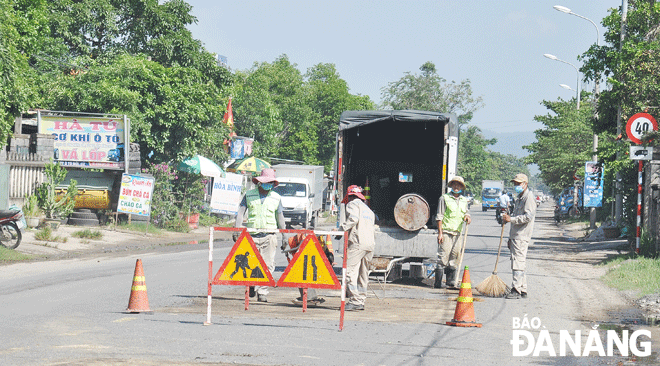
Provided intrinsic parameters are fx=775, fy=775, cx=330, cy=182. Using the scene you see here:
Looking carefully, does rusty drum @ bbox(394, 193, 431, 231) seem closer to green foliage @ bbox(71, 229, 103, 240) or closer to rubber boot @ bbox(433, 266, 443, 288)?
rubber boot @ bbox(433, 266, 443, 288)

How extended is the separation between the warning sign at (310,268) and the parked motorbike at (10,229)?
479 inches

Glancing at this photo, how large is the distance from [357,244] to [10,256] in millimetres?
10986

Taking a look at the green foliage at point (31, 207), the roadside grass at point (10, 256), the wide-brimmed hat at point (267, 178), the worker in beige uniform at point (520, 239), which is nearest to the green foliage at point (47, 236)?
the green foliage at point (31, 207)

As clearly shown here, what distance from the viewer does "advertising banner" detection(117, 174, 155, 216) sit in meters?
26.9

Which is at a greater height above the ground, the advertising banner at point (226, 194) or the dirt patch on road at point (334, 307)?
the advertising banner at point (226, 194)

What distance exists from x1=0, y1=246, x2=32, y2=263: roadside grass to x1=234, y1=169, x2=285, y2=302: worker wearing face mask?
29.9ft

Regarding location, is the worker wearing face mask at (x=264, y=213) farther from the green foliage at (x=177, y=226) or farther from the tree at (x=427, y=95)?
the tree at (x=427, y=95)

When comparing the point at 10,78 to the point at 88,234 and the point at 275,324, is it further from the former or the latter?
the point at 275,324

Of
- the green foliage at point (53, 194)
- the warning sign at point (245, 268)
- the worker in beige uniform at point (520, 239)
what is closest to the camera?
the warning sign at point (245, 268)

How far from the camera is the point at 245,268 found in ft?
31.6

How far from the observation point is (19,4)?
27.8 metres

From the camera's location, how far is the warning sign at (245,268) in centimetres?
962

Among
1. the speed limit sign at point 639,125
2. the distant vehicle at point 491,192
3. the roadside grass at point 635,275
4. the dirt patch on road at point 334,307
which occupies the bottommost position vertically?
the dirt patch on road at point 334,307

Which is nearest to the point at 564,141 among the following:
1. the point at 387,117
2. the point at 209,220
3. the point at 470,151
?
the point at 209,220
